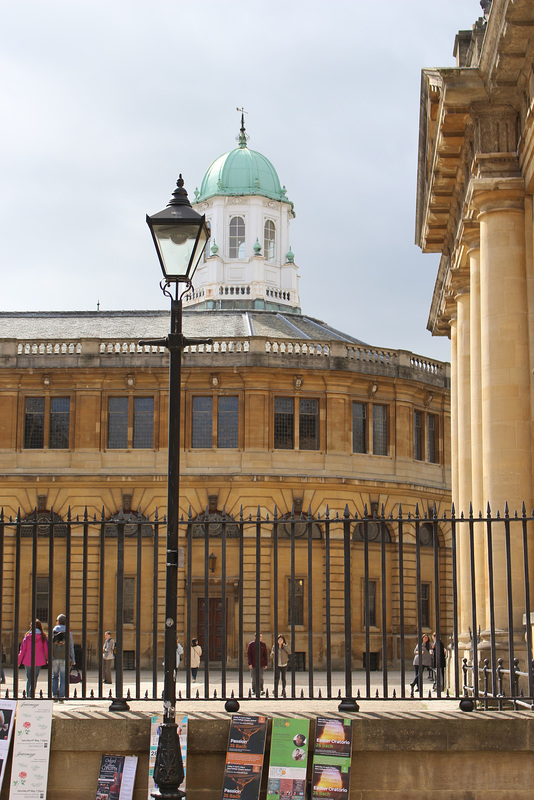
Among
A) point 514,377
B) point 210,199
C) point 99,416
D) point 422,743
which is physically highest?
point 210,199

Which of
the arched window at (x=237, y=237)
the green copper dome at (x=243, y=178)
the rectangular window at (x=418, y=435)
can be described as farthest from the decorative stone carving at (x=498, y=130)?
the green copper dome at (x=243, y=178)

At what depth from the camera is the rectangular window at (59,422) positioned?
39750 millimetres

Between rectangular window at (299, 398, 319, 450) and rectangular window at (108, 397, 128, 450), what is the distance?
6281mm

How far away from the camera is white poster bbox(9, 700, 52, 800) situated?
995 cm

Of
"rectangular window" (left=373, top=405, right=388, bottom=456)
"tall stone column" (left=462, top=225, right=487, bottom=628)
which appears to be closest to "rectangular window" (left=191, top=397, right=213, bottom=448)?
"rectangular window" (left=373, top=405, right=388, bottom=456)

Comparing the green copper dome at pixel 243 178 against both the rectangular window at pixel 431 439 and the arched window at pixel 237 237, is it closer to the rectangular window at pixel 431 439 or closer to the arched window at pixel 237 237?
the arched window at pixel 237 237

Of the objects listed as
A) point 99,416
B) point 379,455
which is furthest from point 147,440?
point 379,455

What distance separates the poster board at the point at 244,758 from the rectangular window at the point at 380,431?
101 feet

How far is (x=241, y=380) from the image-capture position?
39562 millimetres

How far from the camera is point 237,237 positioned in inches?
2303

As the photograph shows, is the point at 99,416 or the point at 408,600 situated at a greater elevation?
the point at 99,416

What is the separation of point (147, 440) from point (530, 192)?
25.9m

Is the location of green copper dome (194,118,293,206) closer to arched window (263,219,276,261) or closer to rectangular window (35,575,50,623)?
arched window (263,219,276,261)

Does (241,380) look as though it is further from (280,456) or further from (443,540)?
(443,540)
